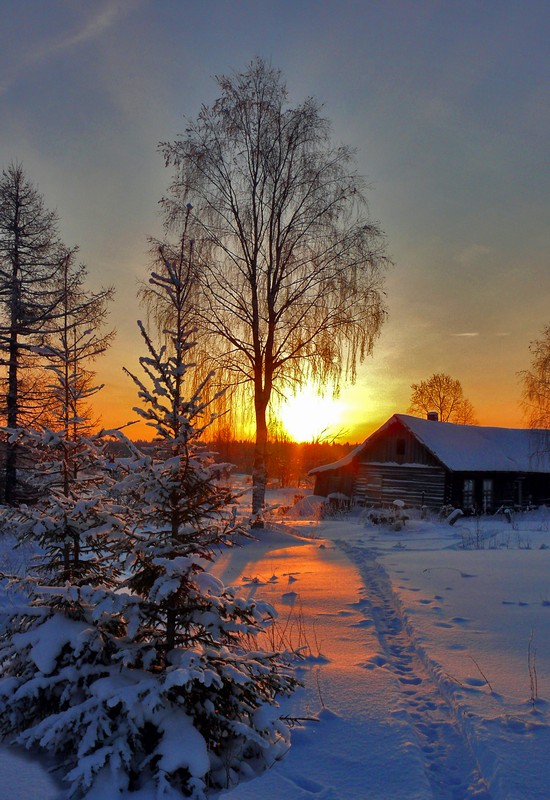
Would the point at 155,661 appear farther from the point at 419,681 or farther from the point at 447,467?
the point at 447,467

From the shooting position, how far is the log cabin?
24062mm

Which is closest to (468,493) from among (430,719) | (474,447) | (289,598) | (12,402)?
(474,447)

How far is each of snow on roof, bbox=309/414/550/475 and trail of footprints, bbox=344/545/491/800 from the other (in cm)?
1865

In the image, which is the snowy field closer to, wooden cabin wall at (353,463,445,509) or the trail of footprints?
the trail of footprints

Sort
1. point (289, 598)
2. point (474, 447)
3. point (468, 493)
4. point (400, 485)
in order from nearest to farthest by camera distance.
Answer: point (289, 598)
point (468, 493)
point (400, 485)
point (474, 447)

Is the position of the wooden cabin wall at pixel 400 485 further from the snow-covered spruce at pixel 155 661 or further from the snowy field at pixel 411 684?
the snow-covered spruce at pixel 155 661

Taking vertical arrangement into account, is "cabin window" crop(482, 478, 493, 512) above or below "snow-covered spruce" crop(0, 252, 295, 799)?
below

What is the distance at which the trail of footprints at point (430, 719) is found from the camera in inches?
123

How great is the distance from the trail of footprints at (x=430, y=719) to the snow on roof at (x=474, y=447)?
1865 cm

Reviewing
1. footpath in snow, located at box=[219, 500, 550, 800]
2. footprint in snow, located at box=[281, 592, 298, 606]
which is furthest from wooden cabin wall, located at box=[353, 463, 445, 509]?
footprint in snow, located at box=[281, 592, 298, 606]

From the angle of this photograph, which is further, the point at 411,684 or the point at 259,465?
the point at 259,465

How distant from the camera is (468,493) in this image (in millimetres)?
24734

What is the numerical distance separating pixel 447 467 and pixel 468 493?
2.67 metres

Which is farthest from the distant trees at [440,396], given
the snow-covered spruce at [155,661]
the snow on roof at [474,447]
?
the snow-covered spruce at [155,661]
